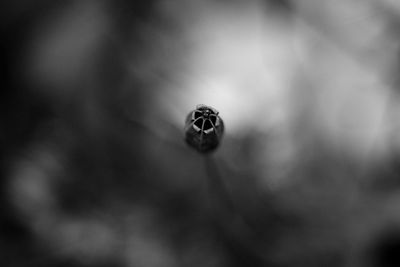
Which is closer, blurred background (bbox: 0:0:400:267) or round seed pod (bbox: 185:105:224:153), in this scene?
round seed pod (bbox: 185:105:224:153)

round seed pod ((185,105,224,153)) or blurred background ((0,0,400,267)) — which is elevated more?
blurred background ((0,0,400,267))

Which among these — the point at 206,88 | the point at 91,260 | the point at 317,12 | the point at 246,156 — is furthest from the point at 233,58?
the point at 91,260

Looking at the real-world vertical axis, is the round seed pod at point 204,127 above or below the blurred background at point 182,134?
below

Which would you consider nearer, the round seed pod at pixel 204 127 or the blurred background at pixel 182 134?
the round seed pod at pixel 204 127

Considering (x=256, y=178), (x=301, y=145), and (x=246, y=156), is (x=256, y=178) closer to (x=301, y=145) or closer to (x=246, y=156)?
(x=246, y=156)
